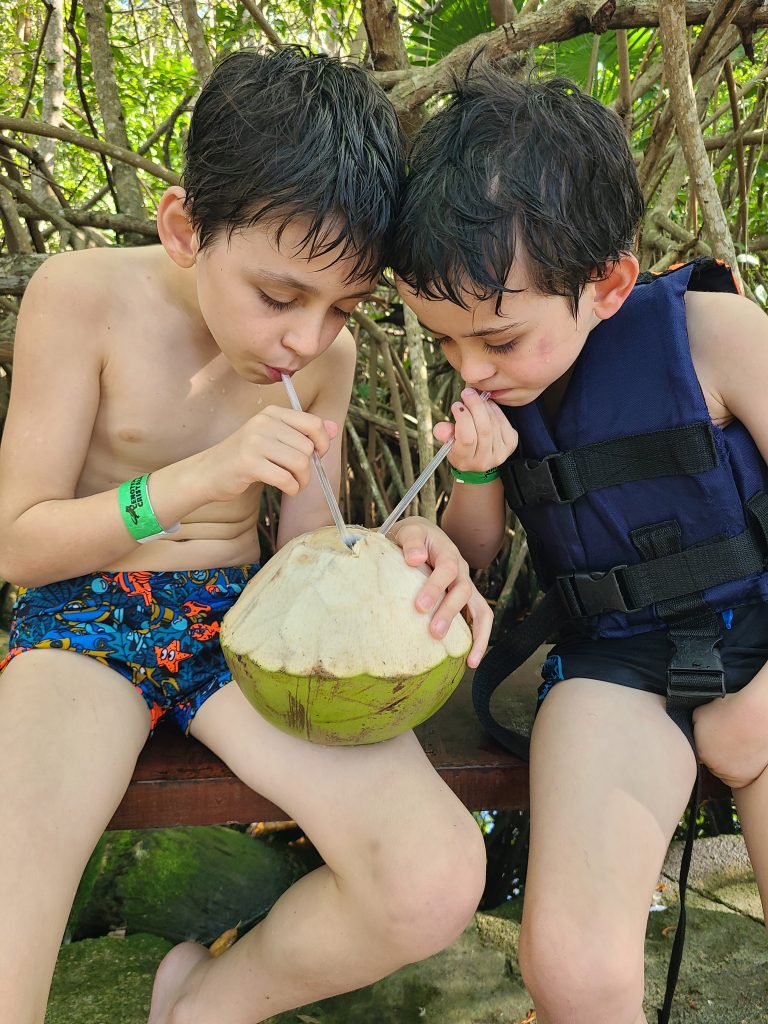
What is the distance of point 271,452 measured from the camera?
104cm

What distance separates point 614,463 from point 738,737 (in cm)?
40

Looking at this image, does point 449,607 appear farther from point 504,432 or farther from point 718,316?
point 718,316

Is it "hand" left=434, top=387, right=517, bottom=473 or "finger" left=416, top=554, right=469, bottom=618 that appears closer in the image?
"finger" left=416, top=554, right=469, bottom=618

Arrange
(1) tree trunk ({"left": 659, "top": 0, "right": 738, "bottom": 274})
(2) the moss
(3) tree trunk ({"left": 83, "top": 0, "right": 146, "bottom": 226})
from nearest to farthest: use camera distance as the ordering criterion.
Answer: (2) the moss < (1) tree trunk ({"left": 659, "top": 0, "right": 738, "bottom": 274}) < (3) tree trunk ({"left": 83, "top": 0, "right": 146, "bottom": 226})

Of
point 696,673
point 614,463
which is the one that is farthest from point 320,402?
point 696,673

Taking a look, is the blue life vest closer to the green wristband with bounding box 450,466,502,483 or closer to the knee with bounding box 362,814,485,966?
the green wristband with bounding box 450,466,502,483

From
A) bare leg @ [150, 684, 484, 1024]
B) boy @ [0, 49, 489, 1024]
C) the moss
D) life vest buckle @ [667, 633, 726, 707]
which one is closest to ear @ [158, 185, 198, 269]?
boy @ [0, 49, 489, 1024]

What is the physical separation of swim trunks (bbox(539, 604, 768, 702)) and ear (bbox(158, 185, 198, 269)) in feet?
2.58

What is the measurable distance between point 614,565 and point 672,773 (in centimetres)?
31

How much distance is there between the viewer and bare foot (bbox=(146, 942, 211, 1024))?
1.18 metres

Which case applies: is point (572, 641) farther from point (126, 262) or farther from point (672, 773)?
point (126, 262)

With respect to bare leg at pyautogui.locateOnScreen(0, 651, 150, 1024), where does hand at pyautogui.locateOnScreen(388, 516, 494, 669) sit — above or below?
above

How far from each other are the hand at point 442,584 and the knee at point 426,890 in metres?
0.22

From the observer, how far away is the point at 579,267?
43.1 inches
